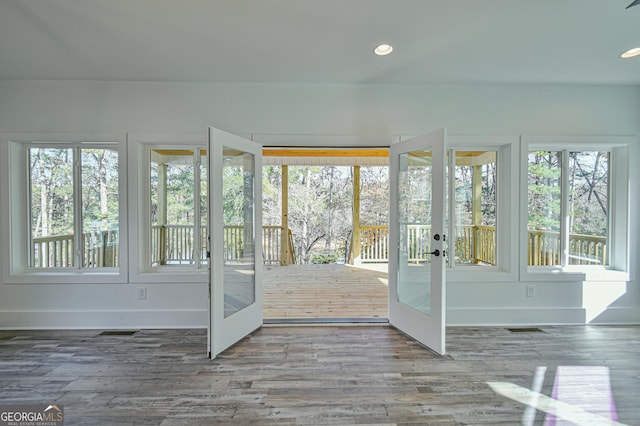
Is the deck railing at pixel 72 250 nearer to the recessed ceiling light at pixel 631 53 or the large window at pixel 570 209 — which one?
the large window at pixel 570 209

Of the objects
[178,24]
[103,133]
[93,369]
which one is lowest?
[93,369]

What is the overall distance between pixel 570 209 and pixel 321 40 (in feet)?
11.4

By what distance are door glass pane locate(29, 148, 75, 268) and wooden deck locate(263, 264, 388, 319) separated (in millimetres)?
2561

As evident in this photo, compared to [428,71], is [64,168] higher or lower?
lower

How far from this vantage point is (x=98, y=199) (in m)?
3.34

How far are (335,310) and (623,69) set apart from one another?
13.2ft

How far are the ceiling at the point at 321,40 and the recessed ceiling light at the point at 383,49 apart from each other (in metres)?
0.06

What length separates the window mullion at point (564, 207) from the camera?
3.46 metres

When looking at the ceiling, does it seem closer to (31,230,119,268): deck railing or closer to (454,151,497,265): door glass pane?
(454,151,497,265): door glass pane

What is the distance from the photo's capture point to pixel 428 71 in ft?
9.70

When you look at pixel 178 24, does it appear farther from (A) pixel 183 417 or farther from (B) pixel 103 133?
(A) pixel 183 417

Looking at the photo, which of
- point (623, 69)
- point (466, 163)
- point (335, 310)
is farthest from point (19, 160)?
point (623, 69)

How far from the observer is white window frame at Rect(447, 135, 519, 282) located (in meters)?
3.29

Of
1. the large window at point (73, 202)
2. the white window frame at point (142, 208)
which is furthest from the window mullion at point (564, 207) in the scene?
the large window at point (73, 202)
